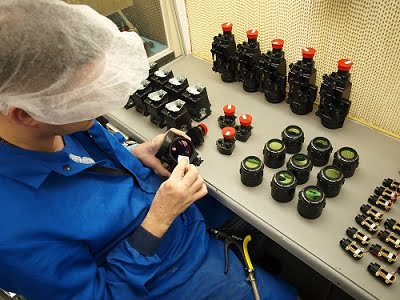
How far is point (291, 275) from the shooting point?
157 centimetres

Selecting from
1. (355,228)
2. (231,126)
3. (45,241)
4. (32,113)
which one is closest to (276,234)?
(355,228)

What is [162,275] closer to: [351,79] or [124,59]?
[124,59]

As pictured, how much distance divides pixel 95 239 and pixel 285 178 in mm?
587

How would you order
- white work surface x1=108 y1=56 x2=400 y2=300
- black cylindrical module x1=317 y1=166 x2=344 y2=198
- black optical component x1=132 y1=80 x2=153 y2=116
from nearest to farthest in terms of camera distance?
1. white work surface x1=108 y1=56 x2=400 y2=300
2. black cylindrical module x1=317 y1=166 x2=344 y2=198
3. black optical component x1=132 y1=80 x2=153 y2=116

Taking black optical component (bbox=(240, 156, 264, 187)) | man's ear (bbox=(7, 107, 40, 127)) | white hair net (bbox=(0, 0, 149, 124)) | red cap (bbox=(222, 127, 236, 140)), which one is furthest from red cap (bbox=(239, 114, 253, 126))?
man's ear (bbox=(7, 107, 40, 127))

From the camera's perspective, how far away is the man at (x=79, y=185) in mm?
658

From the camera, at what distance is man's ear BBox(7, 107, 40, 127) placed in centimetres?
68

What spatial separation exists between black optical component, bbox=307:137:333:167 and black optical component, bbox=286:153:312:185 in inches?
1.4

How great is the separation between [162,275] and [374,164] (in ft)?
2.56

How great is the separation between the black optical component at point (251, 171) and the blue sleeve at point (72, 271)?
1.24 feet

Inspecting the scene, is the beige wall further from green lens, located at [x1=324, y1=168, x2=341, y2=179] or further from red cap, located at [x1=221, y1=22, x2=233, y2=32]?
green lens, located at [x1=324, y1=168, x2=341, y2=179]

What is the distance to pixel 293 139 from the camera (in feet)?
3.72

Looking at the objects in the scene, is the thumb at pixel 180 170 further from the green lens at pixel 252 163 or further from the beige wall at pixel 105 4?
the beige wall at pixel 105 4

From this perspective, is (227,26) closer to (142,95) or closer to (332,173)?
(142,95)
